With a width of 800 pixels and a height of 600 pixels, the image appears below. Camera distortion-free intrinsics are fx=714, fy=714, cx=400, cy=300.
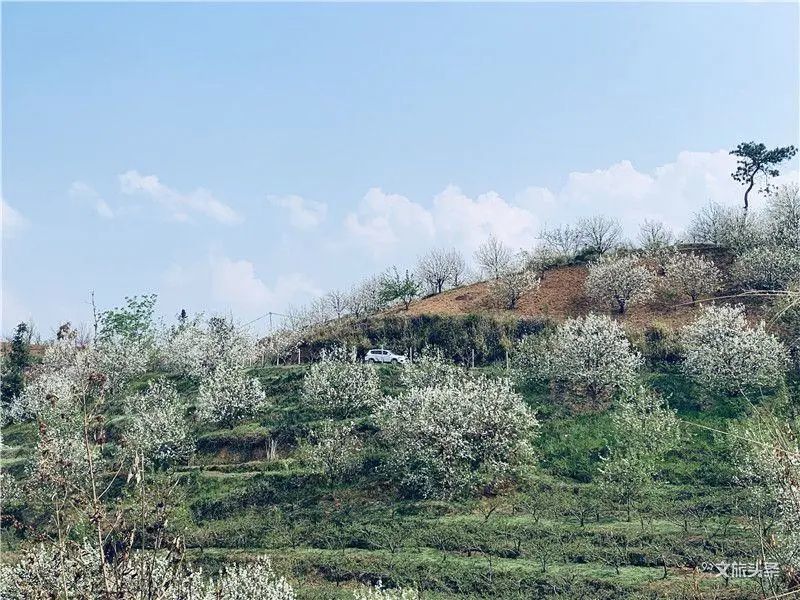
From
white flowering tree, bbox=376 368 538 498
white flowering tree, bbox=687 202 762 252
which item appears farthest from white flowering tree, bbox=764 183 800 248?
white flowering tree, bbox=376 368 538 498

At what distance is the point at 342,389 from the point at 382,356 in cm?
1110

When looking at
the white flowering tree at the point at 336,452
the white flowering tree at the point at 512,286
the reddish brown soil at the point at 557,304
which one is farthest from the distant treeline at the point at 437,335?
the white flowering tree at the point at 336,452

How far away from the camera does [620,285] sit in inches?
2424

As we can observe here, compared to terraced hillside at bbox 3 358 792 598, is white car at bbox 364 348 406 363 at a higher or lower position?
higher

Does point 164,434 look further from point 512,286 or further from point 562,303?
point 562,303

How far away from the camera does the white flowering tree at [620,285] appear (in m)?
61.6

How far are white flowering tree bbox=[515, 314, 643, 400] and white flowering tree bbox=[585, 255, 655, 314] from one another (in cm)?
1288

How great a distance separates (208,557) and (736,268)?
173 feet

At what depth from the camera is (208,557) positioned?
31281 millimetres

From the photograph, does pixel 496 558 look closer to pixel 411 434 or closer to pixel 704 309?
pixel 411 434

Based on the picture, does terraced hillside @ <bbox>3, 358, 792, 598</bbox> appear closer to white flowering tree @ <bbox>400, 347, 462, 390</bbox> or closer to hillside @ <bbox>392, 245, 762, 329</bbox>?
white flowering tree @ <bbox>400, 347, 462, 390</bbox>

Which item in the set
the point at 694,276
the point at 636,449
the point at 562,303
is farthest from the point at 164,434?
the point at 694,276

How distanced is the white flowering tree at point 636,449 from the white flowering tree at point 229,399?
23478mm

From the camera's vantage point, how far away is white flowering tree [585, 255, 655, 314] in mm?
61584
